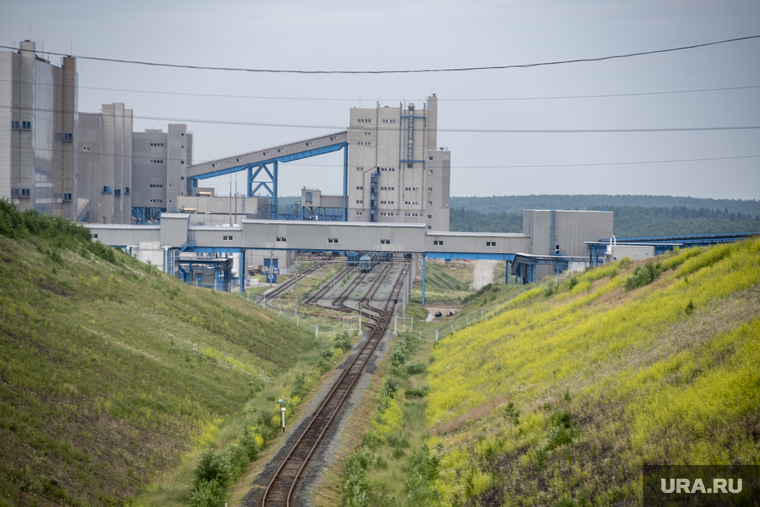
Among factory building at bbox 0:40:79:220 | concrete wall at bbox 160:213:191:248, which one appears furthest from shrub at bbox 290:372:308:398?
factory building at bbox 0:40:79:220

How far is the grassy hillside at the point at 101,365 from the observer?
11.7 m

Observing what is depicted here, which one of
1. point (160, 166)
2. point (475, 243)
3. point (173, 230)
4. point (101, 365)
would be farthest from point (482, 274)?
point (101, 365)

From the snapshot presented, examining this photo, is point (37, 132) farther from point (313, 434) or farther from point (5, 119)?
point (313, 434)

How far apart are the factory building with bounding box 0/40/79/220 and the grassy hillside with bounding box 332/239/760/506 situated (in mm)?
42433

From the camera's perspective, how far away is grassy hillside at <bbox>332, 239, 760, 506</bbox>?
9656 millimetres

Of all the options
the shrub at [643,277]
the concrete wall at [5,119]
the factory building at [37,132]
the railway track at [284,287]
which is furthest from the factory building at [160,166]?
the shrub at [643,277]

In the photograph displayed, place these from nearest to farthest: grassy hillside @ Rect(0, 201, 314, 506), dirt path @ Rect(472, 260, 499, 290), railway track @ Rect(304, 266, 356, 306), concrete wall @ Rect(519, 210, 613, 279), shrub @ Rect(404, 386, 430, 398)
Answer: grassy hillside @ Rect(0, 201, 314, 506) → shrub @ Rect(404, 386, 430, 398) → concrete wall @ Rect(519, 210, 613, 279) → railway track @ Rect(304, 266, 356, 306) → dirt path @ Rect(472, 260, 499, 290)

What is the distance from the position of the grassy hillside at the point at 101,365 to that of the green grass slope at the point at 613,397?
→ 6.41 metres

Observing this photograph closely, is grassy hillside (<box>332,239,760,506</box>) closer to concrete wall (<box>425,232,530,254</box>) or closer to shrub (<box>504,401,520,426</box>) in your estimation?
shrub (<box>504,401,520,426</box>)

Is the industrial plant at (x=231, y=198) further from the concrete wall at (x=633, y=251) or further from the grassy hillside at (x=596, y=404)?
the grassy hillside at (x=596, y=404)

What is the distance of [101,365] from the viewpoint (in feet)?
54.7

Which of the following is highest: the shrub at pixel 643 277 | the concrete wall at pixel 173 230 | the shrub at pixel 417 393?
the concrete wall at pixel 173 230

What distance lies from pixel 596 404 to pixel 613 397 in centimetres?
37

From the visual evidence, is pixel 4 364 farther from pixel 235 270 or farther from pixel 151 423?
pixel 235 270
